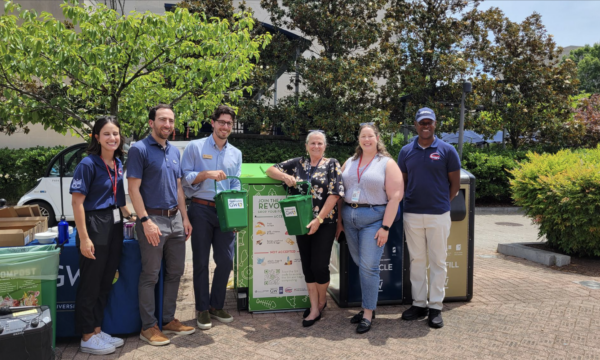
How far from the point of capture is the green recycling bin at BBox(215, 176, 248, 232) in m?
4.04

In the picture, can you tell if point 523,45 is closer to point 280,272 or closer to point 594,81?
point 280,272

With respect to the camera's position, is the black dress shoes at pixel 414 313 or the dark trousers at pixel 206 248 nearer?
the dark trousers at pixel 206 248

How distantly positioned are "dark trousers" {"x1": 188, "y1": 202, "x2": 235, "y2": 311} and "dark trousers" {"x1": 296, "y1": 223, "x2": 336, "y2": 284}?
735mm

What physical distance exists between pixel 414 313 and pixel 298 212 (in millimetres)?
1726

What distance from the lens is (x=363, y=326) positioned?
4293 millimetres

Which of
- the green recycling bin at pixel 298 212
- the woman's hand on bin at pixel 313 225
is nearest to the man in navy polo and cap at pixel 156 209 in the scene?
the green recycling bin at pixel 298 212

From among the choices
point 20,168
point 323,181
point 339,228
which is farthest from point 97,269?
point 20,168

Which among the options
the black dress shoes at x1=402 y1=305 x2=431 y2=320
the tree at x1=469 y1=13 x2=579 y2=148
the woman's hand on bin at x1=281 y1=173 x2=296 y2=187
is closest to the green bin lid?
the woman's hand on bin at x1=281 y1=173 x2=296 y2=187

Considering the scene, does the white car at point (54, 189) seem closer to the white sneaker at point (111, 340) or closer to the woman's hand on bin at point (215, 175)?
the woman's hand on bin at point (215, 175)

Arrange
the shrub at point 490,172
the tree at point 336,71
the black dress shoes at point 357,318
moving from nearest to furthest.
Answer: the black dress shoes at point 357,318, the tree at point 336,71, the shrub at point 490,172

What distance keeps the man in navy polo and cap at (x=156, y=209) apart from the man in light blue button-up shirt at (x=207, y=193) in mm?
129

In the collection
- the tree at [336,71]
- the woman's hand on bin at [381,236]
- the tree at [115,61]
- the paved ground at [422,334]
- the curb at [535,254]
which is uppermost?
the tree at [336,71]

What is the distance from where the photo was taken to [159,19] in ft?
16.8

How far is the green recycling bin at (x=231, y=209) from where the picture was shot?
13.3 feet
